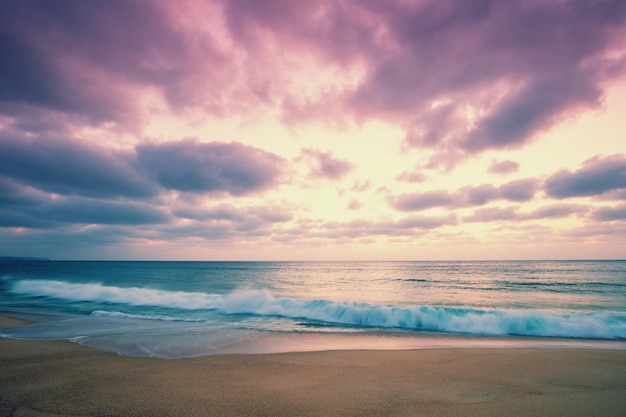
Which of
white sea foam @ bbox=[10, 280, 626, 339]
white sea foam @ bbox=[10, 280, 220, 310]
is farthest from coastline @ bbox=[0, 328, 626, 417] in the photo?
white sea foam @ bbox=[10, 280, 220, 310]

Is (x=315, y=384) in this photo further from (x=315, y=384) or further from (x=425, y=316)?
(x=425, y=316)

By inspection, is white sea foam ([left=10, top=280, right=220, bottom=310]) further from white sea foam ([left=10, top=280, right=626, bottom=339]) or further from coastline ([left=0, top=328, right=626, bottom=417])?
coastline ([left=0, top=328, right=626, bottom=417])

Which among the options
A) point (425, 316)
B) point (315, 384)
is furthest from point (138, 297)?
point (315, 384)

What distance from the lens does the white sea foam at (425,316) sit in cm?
1178

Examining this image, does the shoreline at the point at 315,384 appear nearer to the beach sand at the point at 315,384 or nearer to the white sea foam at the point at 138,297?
the beach sand at the point at 315,384

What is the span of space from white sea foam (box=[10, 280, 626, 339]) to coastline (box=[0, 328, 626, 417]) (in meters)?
4.93

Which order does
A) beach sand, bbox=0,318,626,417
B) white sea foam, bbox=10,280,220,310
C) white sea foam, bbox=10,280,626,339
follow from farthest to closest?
white sea foam, bbox=10,280,220,310
white sea foam, bbox=10,280,626,339
beach sand, bbox=0,318,626,417

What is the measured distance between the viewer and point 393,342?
9539 mm

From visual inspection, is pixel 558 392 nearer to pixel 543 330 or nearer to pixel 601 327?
pixel 543 330

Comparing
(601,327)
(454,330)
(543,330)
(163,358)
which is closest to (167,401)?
(163,358)

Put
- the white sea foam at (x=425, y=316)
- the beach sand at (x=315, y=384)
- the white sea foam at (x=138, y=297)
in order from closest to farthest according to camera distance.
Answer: the beach sand at (x=315, y=384) → the white sea foam at (x=425, y=316) → the white sea foam at (x=138, y=297)

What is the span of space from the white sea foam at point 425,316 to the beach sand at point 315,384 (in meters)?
4.98

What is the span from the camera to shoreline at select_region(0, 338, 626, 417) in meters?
4.19

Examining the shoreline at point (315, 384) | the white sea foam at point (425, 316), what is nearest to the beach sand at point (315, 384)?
the shoreline at point (315, 384)
